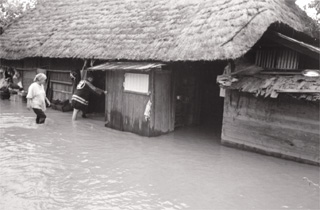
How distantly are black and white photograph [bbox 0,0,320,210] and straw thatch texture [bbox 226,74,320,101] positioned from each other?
0.04 m

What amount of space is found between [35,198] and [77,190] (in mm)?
741

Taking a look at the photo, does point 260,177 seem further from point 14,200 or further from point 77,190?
point 14,200

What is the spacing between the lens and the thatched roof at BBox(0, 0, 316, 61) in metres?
8.25

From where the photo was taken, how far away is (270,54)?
8.80 m

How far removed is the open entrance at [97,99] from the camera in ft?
43.9

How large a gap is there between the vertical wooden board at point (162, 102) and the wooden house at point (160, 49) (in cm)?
3

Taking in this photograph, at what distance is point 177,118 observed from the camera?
11.1 meters

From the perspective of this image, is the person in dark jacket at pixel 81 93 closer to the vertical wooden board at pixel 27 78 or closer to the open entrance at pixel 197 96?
the open entrance at pixel 197 96

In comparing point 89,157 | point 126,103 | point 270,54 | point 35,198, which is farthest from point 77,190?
point 270,54

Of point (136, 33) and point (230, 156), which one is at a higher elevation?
point (136, 33)

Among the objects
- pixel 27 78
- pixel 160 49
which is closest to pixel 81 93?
pixel 160 49

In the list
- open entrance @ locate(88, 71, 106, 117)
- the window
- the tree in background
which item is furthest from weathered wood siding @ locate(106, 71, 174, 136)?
the tree in background

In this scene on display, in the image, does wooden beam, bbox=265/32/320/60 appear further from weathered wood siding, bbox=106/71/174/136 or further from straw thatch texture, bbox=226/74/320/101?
weathered wood siding, bbox=106/71/174/136

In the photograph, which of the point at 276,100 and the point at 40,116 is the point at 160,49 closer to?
the point at 276,100
